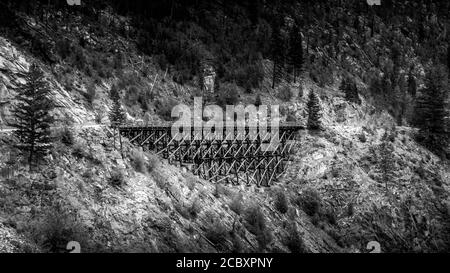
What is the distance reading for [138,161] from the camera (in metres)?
31.1

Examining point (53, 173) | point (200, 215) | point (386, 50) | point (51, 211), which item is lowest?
point (200, 215)

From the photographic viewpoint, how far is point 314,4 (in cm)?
7856

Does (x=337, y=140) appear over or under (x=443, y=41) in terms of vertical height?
under

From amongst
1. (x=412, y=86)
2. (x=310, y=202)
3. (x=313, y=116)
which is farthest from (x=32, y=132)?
(x=412, y=86)

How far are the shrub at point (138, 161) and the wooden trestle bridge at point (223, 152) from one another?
3010 millimetres

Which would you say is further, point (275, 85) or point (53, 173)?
point (275, 85)

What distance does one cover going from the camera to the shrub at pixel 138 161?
30.8 meters

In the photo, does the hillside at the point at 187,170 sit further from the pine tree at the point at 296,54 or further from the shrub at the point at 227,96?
the pine tree at the point at 296,54

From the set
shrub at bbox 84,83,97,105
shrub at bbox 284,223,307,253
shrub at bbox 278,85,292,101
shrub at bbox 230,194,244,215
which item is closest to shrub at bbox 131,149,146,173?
shrub at bbox 230,194,244,215

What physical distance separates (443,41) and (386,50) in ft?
55.6

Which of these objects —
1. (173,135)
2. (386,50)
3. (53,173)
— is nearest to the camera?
(53,173)

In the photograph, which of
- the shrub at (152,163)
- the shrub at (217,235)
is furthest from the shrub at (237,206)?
the shrub at (152,163)
